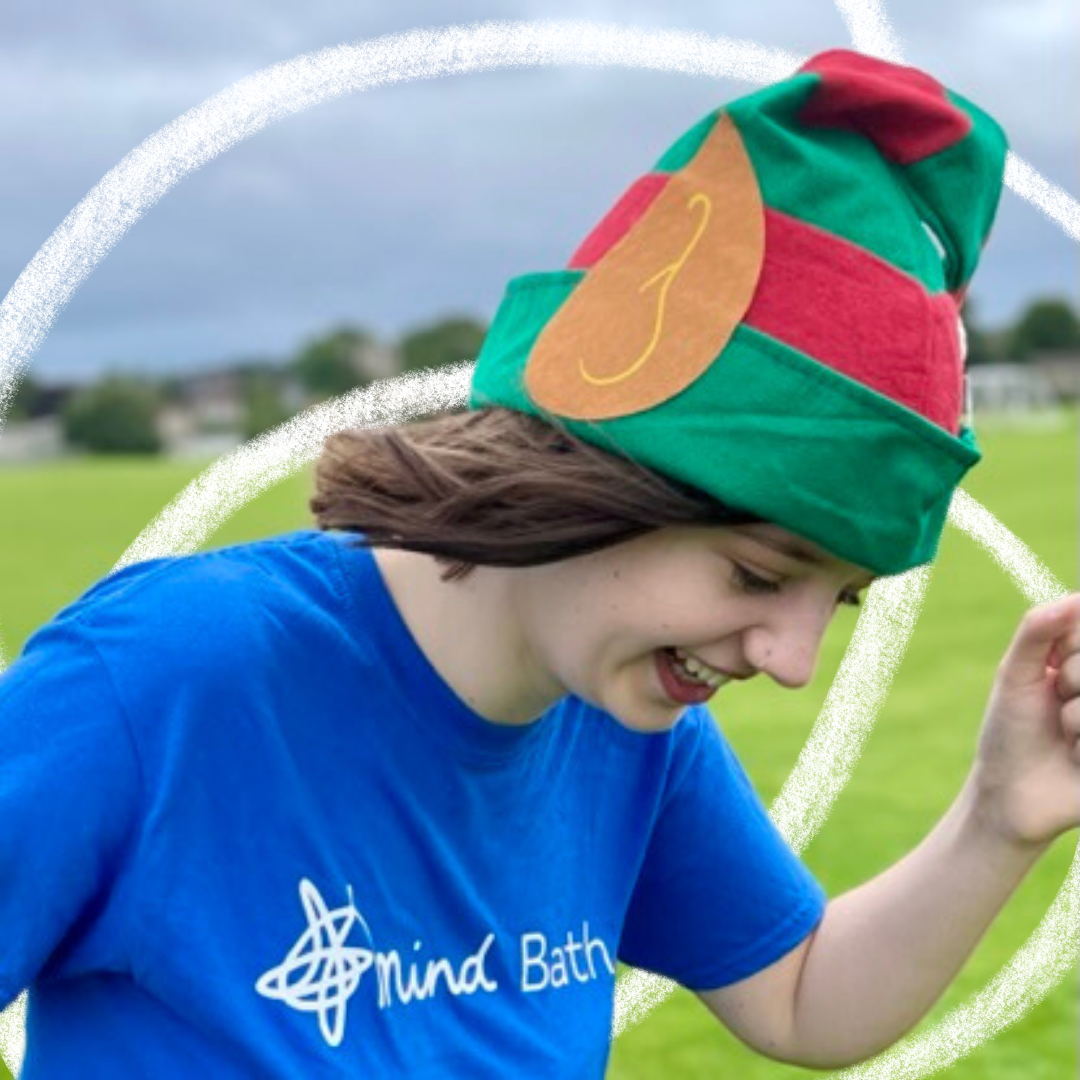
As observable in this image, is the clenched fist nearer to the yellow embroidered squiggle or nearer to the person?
the person

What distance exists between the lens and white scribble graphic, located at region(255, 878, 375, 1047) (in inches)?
90.8

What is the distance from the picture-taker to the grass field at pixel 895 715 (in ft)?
15.7

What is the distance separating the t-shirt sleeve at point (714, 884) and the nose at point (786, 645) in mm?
555

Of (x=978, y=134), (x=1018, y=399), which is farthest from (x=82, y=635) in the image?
(x=1018, y=399)

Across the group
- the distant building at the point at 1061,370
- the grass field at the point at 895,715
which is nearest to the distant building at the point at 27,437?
the grass field at the point at 895,715

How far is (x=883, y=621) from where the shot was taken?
6.03m

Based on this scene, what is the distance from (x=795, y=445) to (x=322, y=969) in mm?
743

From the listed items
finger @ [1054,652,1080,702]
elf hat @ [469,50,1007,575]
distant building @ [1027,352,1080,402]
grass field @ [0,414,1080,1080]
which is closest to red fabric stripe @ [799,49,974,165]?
elf hat @ [469,50,1007,575]

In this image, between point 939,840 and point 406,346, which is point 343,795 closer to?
point 939,840


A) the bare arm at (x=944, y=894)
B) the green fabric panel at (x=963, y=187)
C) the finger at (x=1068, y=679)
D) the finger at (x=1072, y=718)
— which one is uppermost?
the green fabric panel at (x=963, y=187)

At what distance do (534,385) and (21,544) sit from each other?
20.2 meters

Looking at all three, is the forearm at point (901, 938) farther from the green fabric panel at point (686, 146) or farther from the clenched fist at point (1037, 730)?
the green fabric panel at point (686, 146)

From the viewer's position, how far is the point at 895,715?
10242mm

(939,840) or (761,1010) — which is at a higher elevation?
(939,840)
